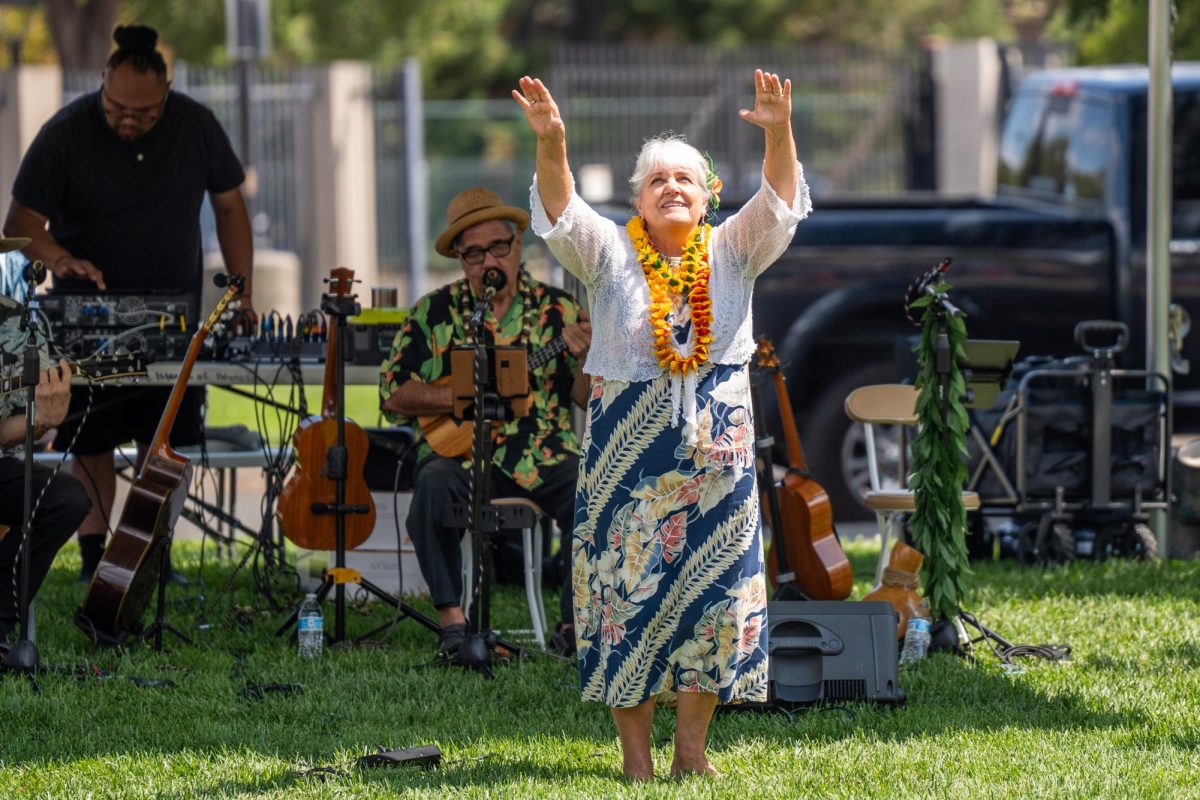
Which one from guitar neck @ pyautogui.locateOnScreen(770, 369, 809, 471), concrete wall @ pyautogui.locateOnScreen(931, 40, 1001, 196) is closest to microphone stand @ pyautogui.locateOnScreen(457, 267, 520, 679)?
guitar neck @ pyautogui.locateOnScreen(770, 369, 809, 471)

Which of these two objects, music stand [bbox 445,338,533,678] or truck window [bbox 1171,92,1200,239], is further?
truck window [bbox 1171,92,1200,239]

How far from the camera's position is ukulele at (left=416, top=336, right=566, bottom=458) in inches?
245

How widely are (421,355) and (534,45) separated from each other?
28158 millimetres

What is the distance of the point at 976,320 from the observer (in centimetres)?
851

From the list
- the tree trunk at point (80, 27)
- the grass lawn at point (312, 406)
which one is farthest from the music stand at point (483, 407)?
the tree trunk at point (80, 27)

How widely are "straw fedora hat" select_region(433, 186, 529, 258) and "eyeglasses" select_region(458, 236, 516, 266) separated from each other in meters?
A: 0.07

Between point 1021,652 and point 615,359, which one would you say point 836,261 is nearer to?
point 1021,652

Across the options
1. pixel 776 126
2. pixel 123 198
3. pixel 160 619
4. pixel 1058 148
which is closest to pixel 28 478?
pixel 160 619

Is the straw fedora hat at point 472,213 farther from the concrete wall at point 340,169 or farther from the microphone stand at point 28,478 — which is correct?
the concrete wall at point 340,169

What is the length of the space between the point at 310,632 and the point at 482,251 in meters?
1.37

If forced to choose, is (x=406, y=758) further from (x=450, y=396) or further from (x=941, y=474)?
(x=941, y=474)

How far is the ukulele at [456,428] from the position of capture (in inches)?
245

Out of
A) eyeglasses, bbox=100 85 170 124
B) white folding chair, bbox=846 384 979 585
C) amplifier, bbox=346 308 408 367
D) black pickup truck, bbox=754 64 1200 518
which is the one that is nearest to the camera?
white folding chair, bbox=846 384 979 585

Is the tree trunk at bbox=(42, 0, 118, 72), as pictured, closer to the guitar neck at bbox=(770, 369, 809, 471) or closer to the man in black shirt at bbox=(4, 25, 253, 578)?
the man in black shirt at bbox=(4, 25, 253, 578)
